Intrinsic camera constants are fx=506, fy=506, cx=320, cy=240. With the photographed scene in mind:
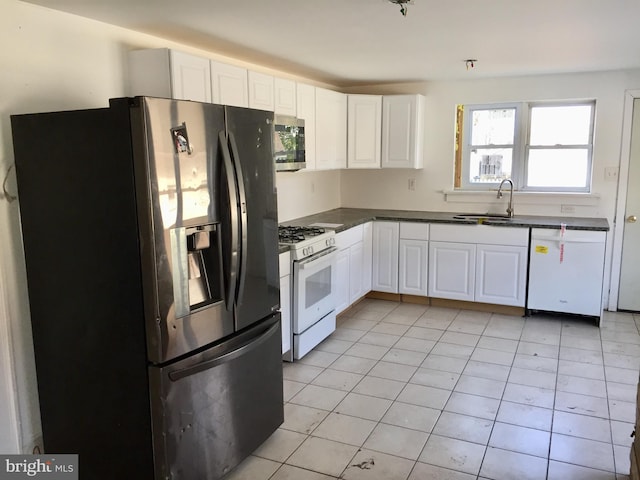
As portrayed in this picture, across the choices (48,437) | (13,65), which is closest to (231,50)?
(13,65)

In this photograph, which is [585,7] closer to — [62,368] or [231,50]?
[231,50]

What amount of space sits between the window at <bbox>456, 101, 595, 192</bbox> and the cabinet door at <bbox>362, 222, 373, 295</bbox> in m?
1.18

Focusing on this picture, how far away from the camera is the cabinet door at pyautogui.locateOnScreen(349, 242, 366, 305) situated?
4703mm

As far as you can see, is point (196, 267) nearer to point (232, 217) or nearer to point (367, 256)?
point (232, 217)

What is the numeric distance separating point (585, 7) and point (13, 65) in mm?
2748

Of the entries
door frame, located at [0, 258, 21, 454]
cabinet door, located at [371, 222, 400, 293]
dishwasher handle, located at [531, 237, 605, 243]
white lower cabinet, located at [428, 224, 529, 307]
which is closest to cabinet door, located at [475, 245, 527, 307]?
white lower cabinet, located at [428, 224, 529, 307]

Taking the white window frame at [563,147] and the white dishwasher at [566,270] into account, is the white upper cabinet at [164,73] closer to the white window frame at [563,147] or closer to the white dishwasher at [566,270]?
the white dishwasher at [566,270]

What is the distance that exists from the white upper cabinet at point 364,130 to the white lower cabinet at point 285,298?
6.46 feet

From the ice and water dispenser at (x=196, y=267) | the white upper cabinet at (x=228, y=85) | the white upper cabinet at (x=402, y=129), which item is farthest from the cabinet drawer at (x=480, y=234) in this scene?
the ice and water dispenser at (x=196, y=267)

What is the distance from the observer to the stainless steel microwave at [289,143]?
12.3 feet

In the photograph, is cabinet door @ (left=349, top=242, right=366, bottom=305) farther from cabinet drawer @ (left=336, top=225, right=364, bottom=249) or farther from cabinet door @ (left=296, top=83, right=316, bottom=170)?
cabinet door @ (left=296, top=83, right=316, bottom=170)

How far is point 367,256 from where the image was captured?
16.7 feet

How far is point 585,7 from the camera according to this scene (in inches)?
99.1

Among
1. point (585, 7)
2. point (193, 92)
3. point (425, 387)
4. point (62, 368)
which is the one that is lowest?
point (425, 387)
